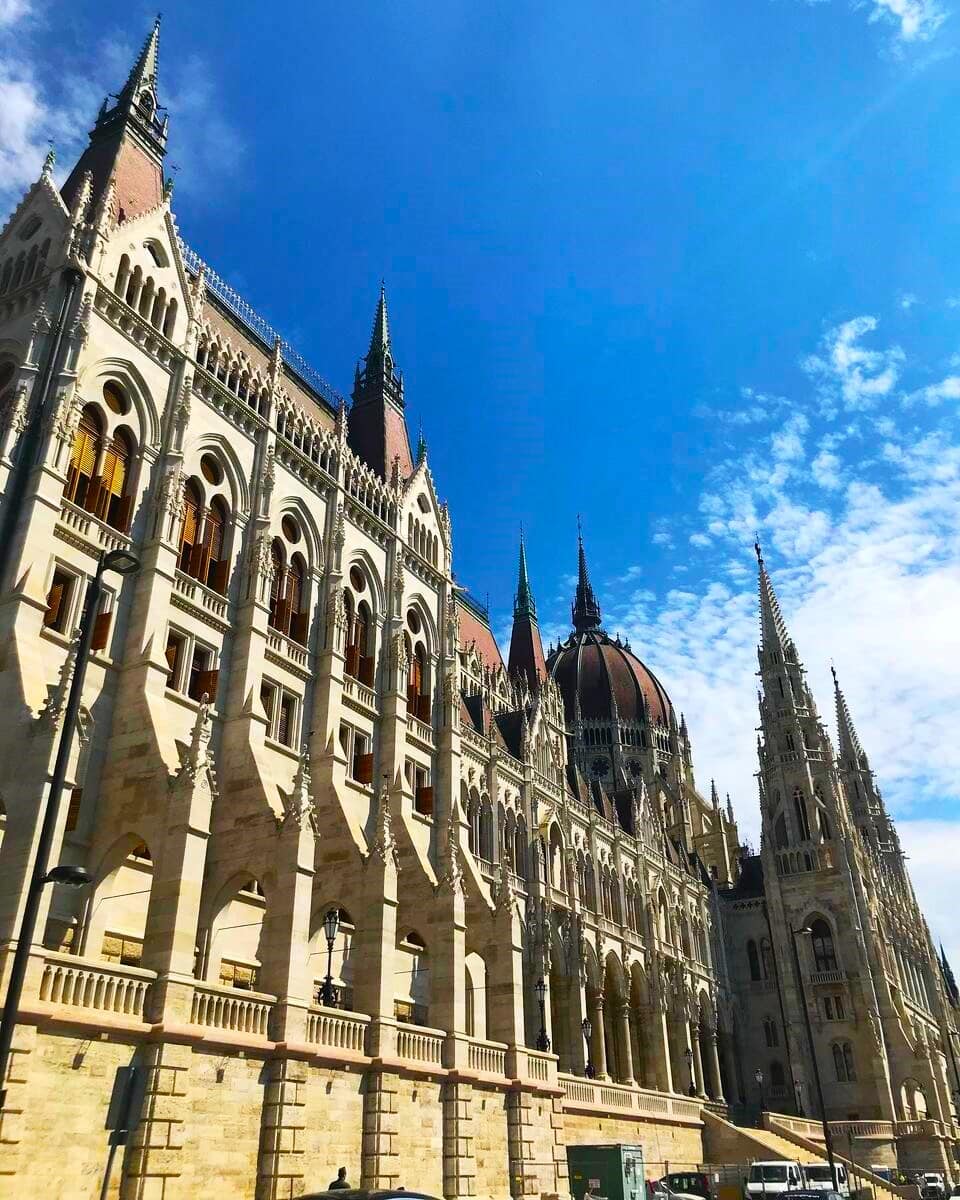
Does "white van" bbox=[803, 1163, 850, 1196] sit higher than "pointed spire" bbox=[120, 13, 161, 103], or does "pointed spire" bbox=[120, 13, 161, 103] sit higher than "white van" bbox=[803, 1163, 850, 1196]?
"pointed spire" bbox=[120, 13, 161, 103]

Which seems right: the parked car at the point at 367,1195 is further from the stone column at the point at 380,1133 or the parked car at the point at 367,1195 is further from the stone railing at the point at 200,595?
the stone railing at the point at 200,595

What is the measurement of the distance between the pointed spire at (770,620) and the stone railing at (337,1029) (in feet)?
237

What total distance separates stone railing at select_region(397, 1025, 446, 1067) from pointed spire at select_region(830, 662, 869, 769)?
96644 mm

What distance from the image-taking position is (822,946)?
7400 centimetres

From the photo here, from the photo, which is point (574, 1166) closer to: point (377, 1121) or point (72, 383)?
point (377, 1121)

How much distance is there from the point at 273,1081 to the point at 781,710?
71.2 metres

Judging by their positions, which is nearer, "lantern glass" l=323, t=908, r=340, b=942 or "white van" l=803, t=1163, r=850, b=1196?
"lantern glass" l=323, t=908, r=340, b=942

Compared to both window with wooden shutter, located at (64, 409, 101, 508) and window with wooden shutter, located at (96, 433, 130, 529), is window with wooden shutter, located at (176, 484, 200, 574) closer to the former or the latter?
window with wooden shutter, located at (96, 433, 130, 529)

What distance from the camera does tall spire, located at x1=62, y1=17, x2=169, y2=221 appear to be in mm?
32375

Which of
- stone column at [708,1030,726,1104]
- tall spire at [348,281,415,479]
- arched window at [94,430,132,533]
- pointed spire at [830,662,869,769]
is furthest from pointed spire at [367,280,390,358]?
pointed spire at [830,662,869,769]

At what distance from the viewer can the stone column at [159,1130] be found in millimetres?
18594

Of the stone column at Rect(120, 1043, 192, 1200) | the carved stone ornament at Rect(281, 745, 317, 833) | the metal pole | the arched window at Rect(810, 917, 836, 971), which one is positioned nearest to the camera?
the metal pole

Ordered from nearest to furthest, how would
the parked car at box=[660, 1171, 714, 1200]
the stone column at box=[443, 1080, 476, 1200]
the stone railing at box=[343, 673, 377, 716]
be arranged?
1. the stone column at box=[443, 1080, 476, 1200]
2. the stone railing at box=[343, 673, 377, 716]
3. the parked car at box=[660, 1171, 714, 1200]

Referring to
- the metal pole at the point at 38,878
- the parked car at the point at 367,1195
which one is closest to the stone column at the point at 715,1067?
the parked car at the point at 367,1195
